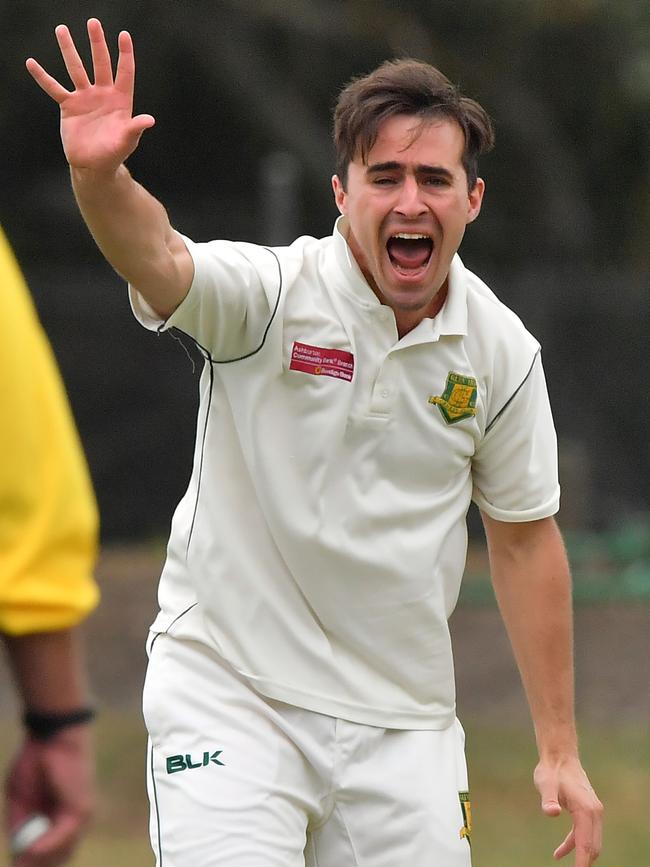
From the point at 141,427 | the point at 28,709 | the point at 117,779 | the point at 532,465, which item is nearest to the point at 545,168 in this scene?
the point at 141,427

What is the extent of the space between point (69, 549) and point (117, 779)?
700 centimetres

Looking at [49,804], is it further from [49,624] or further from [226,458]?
[226,458]

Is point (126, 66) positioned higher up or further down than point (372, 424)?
higher up

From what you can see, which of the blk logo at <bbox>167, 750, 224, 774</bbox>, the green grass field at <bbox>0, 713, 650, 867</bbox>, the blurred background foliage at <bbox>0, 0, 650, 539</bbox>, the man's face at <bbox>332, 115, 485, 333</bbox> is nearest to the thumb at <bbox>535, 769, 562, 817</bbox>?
the blk logo at <bbox>167, 750, 224, 774</bbox>

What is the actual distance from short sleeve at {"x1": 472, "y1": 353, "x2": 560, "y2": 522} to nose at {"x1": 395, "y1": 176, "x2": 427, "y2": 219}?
1.73ft

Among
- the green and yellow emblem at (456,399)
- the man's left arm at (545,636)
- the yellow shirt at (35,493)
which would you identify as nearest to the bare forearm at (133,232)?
the green and yellow emblem at (456,399)

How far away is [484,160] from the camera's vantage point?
720 inches

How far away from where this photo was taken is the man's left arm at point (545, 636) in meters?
4.61

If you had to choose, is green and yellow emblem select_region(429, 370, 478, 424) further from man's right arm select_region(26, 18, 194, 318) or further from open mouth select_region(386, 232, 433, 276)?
man's right arm select_region(26, 18, 194, 318)

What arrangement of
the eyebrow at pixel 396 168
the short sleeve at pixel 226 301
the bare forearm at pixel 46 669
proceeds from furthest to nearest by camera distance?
the eyebrow at pixel 396 168 → the short sleeve at pixel 226 301 → the bare forearm at pixel 46 669

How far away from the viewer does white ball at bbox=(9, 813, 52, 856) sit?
274 centimetres

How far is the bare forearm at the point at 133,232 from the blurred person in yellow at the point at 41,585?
978 mm

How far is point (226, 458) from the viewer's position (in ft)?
14.2

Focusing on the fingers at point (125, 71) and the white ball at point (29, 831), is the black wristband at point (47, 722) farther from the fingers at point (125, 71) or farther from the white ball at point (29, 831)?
the fingers at point (125, 71)
